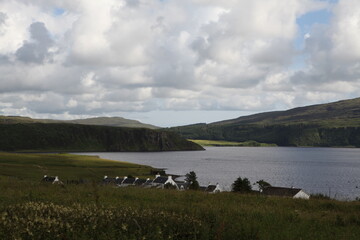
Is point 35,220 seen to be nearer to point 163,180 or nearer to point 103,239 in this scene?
point 103,239

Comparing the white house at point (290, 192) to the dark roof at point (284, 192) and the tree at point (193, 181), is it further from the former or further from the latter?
the tree at point (193, 181)

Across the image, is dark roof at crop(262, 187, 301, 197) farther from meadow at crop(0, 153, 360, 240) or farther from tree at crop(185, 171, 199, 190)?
meadow at crop(0, 153, 360, 240)

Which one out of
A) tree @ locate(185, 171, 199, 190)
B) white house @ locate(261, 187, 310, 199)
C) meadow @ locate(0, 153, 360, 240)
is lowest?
tree @ locate(185, 171, 199, 190)

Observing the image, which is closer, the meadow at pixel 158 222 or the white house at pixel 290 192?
the meadow at pixel 158 222

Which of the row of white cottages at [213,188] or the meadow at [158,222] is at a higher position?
the meadow at [158,222]

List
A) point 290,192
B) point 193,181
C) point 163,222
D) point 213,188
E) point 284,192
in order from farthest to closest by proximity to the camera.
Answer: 1. point 193,181
2. point 213,188
3. point 284,192
4. point 290,192
5. point 163,222

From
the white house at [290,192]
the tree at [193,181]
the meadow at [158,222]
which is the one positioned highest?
the meadow at [158,222]

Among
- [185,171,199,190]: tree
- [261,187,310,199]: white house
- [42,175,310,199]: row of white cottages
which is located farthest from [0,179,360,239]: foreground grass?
[185,171,199,190]: tree

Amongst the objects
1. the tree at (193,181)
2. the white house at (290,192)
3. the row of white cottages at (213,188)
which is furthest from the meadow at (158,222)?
the tree at (193,181)

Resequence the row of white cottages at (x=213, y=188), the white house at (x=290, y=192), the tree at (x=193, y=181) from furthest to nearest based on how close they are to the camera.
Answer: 1. the tree at (x=193, y=181)
2. the white house at (x=290, y=192)
3. the row of white cottages at (x=213, y=188)

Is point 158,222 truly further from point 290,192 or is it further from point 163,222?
point 290,192

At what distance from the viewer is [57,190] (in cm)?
1750

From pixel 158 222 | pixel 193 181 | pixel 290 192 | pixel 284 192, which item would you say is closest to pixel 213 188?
pixel 193 181

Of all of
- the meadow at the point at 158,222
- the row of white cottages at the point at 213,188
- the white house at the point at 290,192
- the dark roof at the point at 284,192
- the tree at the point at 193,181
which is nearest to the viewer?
the meadow at the point at 158,222
